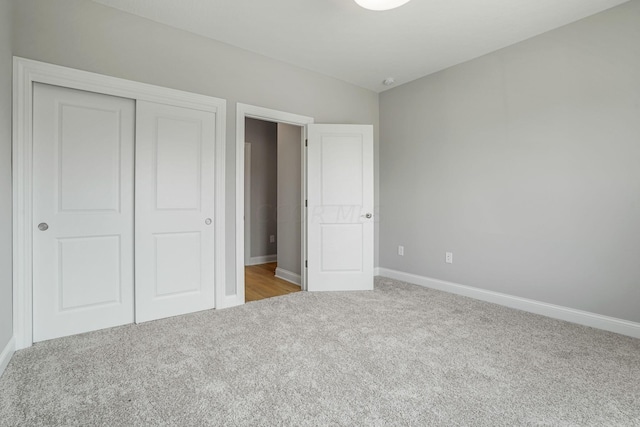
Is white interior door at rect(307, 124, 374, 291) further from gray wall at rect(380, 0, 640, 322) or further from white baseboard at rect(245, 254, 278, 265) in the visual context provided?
white baseboard at rect(245, 254, 278, 265)

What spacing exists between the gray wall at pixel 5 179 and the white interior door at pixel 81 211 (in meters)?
0.16

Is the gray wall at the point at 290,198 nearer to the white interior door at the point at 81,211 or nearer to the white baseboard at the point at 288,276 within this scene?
the white baseboard at the point at 288,276

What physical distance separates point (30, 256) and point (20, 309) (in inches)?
14.7

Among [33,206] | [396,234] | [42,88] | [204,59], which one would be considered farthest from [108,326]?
[396,234]

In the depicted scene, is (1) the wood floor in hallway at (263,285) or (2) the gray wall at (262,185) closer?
(1) the wood floor in hallway at (263,285)

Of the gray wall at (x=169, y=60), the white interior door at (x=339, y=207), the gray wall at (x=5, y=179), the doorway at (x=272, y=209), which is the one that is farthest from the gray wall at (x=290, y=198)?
the gray wall at (x=5, y=179)

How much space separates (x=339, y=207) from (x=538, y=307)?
7.37ft

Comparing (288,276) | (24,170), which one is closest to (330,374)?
(288,276)

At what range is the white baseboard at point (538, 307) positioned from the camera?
2387mm

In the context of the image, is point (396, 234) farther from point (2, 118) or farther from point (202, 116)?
point (2, 118)

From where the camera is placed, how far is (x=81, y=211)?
2.31m

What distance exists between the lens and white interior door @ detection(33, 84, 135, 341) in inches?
85.7

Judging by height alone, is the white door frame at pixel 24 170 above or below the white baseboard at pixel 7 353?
above

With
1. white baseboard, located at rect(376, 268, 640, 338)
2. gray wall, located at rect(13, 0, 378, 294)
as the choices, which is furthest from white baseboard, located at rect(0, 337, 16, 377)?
white baseboard, located at rect(376, 268, 640, 338)
